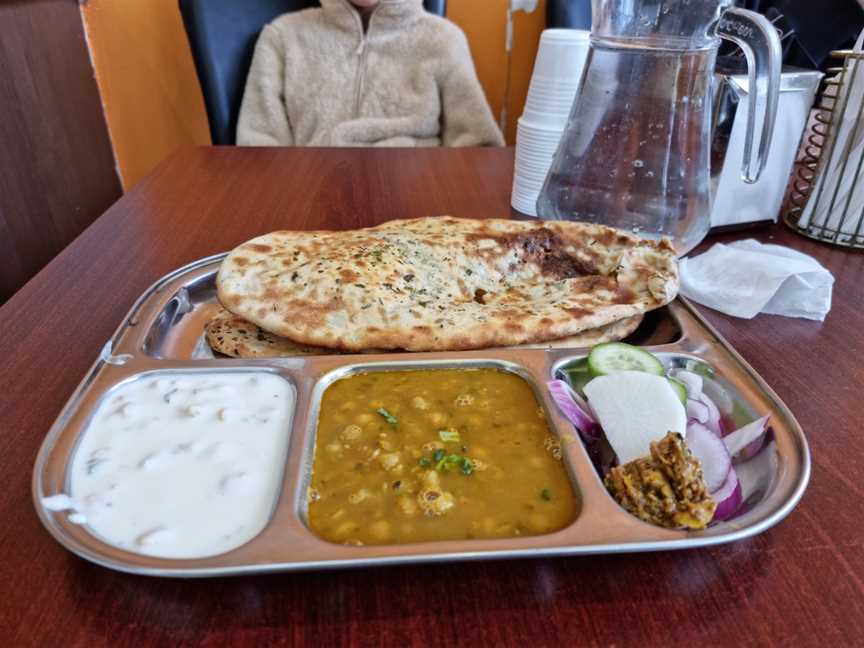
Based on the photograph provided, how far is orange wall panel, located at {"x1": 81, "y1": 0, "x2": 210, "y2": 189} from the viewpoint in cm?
350

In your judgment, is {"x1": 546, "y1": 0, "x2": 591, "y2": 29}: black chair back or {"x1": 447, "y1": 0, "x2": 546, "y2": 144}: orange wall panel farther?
{"x1": 447, "y1": 0, "x2": 546, "y2": 144}: orange wall panel

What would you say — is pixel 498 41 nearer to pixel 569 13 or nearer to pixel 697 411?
pixel 569 13

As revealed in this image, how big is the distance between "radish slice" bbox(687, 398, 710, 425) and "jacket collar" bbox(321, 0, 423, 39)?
2.63m

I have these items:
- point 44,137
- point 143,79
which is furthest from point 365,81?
point 44,137

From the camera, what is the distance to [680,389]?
888 mm

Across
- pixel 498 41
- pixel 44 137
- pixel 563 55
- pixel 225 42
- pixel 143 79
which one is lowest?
pixel 44 137

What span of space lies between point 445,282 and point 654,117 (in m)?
0.57

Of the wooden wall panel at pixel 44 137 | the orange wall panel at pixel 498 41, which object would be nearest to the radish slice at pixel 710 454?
the wooden wall panel at pixel 44 137

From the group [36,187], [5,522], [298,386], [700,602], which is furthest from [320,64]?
[700,602]

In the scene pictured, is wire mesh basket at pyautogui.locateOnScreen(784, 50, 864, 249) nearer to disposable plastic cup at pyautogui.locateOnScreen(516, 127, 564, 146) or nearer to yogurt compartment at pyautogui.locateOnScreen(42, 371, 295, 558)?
disposable plastic cup at pyautogui.locateOnScreen(516, 127, 564, 146)

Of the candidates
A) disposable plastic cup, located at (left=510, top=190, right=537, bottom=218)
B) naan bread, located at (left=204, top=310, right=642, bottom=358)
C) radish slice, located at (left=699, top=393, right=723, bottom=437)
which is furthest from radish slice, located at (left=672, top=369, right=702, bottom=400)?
disposable plastic cup, located at (left=510, top=190, right=537, bottom=218)

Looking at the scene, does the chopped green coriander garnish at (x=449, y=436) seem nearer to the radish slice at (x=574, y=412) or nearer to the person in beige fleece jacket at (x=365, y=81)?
the radish slice at (x=574, y=412)

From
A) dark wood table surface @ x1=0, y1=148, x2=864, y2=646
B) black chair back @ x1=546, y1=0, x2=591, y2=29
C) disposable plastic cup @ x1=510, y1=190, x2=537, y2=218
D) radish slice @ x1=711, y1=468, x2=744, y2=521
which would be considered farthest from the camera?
black chair back @ x1=546, y1=0, x2=591, y2=29

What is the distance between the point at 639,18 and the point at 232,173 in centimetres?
134
